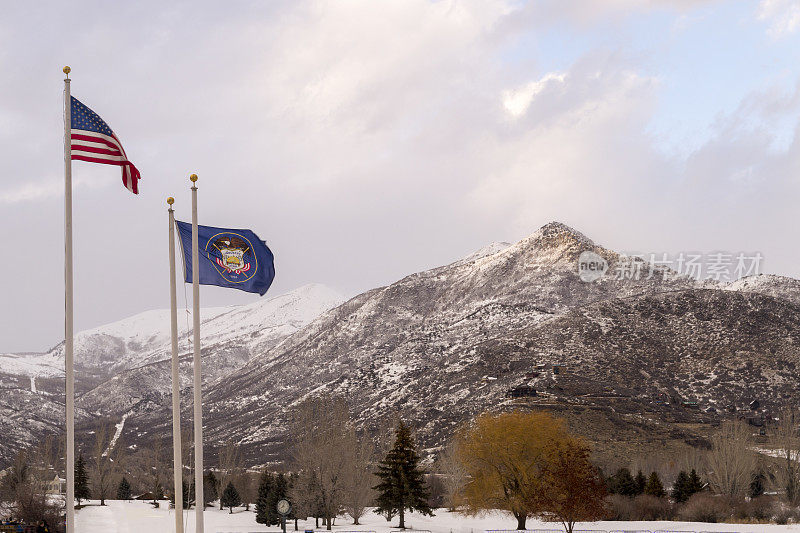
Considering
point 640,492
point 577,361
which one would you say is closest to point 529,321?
point 577,361

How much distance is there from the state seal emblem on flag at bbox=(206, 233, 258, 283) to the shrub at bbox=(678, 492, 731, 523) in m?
47.7

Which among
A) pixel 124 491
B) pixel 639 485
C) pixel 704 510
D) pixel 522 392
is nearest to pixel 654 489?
pixel 639 485

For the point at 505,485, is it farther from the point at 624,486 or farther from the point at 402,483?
the point at 624,486

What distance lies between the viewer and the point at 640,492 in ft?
244

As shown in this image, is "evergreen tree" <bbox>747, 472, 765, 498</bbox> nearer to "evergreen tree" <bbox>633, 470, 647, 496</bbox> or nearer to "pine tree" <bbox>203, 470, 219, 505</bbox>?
"evergreen tree" <bbox>633, 470, 647, 496</bbox>

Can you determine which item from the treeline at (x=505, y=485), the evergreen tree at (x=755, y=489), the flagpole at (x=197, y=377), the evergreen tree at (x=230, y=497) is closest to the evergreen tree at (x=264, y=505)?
the treeline at (x=505, y=485)

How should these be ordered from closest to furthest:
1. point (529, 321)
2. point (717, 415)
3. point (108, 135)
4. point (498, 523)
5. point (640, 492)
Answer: point (108, 135) → point (498, 523) → point (640, 492) → point (717, 415) → point (529, 321)

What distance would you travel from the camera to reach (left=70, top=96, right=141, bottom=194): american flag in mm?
21062

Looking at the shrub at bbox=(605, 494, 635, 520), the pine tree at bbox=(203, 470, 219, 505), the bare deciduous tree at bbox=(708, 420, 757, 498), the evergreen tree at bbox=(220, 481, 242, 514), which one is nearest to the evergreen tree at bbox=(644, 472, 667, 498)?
the shrub at bbox=(605, 494, 635, 520)

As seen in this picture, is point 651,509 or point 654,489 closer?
point 651,509

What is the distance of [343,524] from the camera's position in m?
69.8

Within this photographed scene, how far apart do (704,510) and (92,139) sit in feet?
178

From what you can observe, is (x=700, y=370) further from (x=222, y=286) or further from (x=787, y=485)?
(x=222, y=286)

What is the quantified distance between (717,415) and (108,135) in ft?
426
